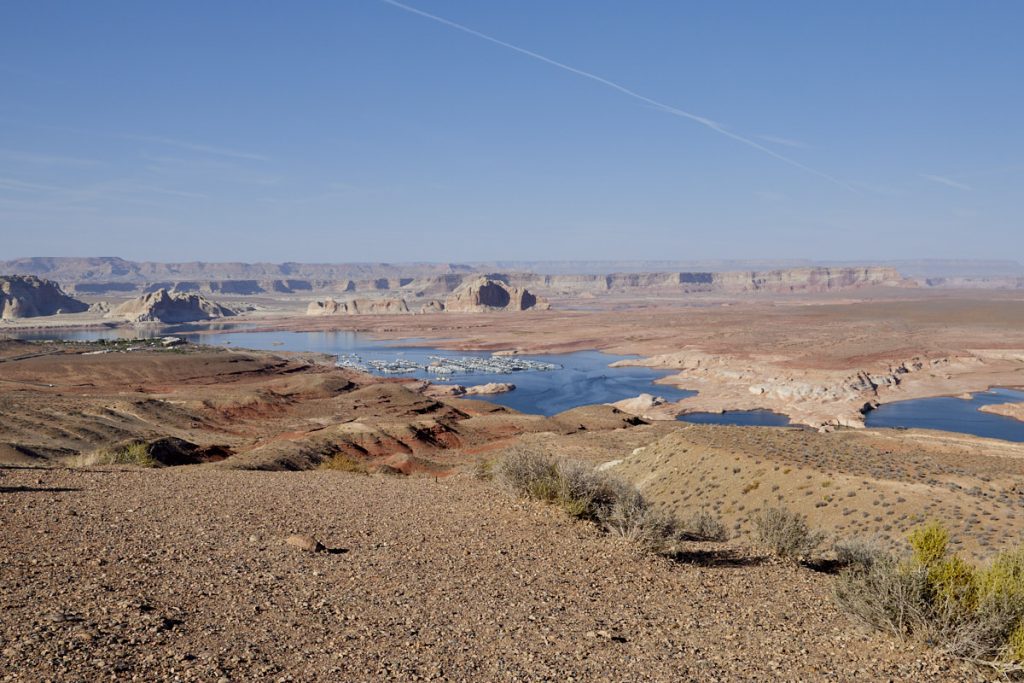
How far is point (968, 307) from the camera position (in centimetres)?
15150

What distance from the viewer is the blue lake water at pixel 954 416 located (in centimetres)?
5062

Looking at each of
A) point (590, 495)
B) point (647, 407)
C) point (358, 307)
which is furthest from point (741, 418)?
point (358, 307)

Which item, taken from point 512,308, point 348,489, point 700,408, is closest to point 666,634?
point 348,489

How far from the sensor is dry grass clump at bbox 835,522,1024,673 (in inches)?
Result: 283

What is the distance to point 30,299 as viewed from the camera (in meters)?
160

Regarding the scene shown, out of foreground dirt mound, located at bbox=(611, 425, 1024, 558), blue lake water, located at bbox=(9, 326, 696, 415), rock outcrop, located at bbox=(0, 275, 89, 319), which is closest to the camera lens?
foreground dirt mound, located at bbox=(611, 425, 1024, 558)

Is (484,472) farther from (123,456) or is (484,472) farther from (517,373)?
(517,373)

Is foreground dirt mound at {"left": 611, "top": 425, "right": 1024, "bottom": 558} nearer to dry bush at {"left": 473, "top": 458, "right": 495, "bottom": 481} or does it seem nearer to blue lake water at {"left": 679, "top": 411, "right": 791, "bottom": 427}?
dry bush at {"left": 473, "top": 458, "right": 495, "bottom": 481}

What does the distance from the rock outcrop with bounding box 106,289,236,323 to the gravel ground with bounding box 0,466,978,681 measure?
159592mm

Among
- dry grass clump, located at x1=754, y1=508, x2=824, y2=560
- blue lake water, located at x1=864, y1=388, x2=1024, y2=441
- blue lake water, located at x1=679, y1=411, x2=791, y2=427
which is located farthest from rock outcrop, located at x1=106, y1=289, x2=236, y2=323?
dry grass clump, located at x1=754, y1=508, x2=824, y2=560

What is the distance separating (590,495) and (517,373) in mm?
72879

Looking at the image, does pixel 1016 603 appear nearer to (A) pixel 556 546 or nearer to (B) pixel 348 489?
(A) pixel 556 546

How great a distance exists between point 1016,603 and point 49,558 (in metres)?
10.2

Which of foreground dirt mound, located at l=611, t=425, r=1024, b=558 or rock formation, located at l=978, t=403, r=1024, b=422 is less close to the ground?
foreground dirt mound, located at l=611, t=425, r=1024, b=558
